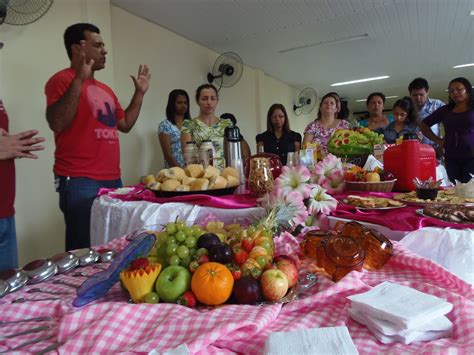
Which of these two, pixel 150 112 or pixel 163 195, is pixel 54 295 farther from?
pixel 150 112

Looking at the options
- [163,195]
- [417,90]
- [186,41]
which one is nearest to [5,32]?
[163,195]

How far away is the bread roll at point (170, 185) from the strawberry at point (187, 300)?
30.8 inches

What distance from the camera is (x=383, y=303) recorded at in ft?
1.84

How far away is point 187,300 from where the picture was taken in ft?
2.14

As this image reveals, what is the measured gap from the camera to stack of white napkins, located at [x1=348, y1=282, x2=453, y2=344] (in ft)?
1.66

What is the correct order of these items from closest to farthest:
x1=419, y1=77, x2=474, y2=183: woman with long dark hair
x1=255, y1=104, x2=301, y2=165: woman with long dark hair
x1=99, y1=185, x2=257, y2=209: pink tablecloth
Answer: x1=99, y1=185, x2=257, y2=209: pink tablecloth, x1=419, y1=77, x2=474, y2=183: woman with long dark hair, x1=255, y1=104, x2=301, y2=165: woman with long dark hair

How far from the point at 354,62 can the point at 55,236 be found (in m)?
6.22

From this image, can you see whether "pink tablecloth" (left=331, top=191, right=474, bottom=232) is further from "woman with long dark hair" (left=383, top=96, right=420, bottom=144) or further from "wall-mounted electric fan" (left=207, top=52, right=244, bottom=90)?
"wall-mounted electric fan" (left=207, top=52, right=244, bottom=90)

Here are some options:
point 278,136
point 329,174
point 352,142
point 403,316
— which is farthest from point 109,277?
point 278,136

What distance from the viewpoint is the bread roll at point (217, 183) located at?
1.40 metres

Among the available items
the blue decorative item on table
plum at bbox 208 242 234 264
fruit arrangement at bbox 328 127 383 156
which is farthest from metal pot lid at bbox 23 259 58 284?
fruit arrangement at bbox 328 127 383 156

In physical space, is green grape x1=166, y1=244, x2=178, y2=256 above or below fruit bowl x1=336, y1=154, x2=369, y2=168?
below

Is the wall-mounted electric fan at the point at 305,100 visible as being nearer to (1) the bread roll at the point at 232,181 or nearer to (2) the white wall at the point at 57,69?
(2) the white wall at the point at 57,69

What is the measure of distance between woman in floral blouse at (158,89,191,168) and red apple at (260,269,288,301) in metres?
2.68
